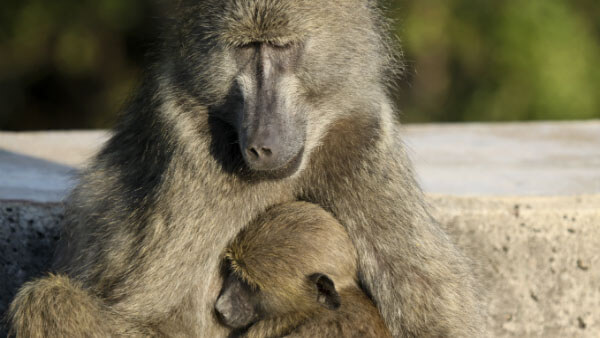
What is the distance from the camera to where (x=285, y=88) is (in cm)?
306

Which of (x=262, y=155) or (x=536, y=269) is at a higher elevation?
(x=262, y=155)

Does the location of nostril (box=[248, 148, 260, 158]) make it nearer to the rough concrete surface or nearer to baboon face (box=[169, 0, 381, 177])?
baboon face (box=[169, 0, 381, 177])

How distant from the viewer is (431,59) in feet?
31.0

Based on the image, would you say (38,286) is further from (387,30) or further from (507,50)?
(507,50)

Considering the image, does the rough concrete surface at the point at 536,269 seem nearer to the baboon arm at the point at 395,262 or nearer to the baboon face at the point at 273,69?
the baboon arm at the point at 395,262

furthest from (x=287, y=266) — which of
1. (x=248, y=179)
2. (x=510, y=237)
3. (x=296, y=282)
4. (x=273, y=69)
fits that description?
(x=510, y=237)

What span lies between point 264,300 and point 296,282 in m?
0.13

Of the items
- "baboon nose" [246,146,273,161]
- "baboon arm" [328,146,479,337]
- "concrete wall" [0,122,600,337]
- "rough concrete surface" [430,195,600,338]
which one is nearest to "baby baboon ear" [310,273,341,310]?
"baboon arm" [328,146,479,337]

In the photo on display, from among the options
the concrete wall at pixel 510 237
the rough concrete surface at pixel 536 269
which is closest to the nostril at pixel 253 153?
the concrete wall at pixel 510 237

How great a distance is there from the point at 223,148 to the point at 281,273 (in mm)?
449

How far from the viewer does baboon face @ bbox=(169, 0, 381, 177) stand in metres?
2.96

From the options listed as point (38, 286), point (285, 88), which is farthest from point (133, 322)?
point (285, 88)

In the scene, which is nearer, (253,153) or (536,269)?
(253,153)

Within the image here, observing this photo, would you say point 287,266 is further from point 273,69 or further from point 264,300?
point 273,69
